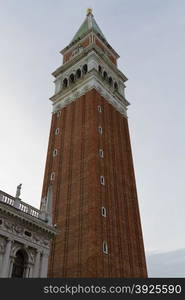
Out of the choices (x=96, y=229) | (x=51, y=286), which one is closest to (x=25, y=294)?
(x=51, y=286)

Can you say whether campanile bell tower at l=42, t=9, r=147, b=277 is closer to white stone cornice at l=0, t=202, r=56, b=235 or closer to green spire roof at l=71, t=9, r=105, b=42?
white stone cornice at l=0, t=202, r=56, b=235

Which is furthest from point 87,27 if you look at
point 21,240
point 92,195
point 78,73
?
point 21,240

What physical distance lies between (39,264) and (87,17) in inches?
2354

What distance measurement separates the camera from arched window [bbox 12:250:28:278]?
22.2m

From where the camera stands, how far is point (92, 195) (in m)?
36.7

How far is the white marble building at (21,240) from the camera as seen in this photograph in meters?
21.9

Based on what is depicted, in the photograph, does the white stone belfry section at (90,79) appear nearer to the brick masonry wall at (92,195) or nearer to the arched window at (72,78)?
the arched window at (72,78)

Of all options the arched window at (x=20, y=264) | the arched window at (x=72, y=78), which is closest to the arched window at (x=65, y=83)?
the arched window at (x=72, y=78)

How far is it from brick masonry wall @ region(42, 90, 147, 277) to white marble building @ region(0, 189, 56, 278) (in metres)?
8.45

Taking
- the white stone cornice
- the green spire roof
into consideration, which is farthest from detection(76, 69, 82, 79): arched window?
the white stone cornice

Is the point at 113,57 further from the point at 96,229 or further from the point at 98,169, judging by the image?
the point at 96,229

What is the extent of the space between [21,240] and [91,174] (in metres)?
16.7

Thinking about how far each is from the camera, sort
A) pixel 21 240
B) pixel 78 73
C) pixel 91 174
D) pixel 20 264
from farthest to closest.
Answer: pixel 78 73
pixel 91 174
pixel 21 240
pixel 20 264

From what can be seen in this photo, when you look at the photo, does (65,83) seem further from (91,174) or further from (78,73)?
(91,174)
